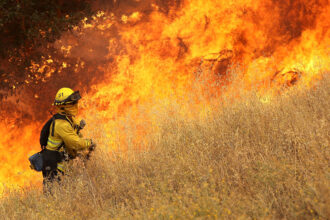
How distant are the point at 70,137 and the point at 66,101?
0.44m

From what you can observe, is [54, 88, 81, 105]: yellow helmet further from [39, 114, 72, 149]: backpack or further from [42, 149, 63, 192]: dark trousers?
[42, 149, 63, 192]: dark trousers

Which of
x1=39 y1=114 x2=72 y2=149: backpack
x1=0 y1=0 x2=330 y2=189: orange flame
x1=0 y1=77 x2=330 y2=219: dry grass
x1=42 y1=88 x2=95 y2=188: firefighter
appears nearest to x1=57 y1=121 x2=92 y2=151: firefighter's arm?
x1=42 y1=88 x2=95 y2=188: firefighter

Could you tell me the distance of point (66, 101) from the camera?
4605 mm

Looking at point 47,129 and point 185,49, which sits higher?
point 185,49

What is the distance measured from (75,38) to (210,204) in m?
5.47

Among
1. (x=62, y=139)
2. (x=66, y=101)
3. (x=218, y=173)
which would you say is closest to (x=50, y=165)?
(x=62, y=139)

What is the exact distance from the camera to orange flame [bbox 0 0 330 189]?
7189 mm

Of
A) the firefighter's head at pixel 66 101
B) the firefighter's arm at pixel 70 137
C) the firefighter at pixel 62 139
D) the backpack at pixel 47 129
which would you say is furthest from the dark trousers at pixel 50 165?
the firefighter's head at pixel 66 101

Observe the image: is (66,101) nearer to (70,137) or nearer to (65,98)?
(65,98)

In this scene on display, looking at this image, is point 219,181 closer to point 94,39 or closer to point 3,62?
point 94,39

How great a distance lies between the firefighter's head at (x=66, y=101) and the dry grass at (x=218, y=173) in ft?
2.56

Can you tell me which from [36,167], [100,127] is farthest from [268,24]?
[36,167]

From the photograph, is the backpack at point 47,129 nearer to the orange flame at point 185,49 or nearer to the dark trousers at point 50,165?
the dark trousers at point 50,165

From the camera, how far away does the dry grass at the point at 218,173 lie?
3.17 meters
